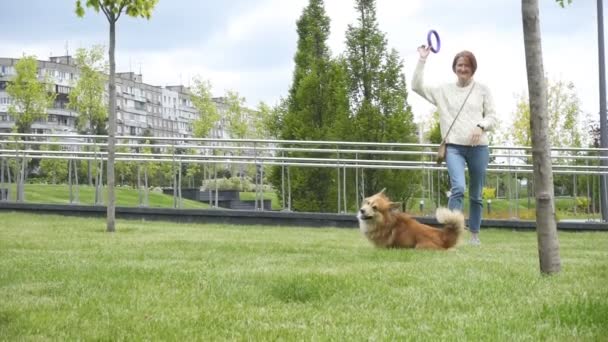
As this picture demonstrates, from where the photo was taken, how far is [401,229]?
27.8ft

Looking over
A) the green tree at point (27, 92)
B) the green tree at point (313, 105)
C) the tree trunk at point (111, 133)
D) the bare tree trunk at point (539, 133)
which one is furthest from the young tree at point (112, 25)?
the green tree at point (27, 92)

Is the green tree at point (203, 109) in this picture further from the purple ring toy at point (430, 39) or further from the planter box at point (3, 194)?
the purple ring toy at point (430, 39)

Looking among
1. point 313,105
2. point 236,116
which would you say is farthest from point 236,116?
point 313,105

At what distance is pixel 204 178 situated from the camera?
56.8 feet

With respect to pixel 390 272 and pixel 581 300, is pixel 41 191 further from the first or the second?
pixel 581 300

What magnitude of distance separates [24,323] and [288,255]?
3757mm

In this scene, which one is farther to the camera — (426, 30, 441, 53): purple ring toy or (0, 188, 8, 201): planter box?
(0, 188, 8, 201): planter box

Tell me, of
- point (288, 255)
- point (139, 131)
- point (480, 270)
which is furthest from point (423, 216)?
point (139, 131)

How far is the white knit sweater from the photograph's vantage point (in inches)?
355

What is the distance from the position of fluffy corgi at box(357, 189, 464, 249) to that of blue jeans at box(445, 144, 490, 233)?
0.49 meters

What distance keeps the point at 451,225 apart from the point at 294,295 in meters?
3.70

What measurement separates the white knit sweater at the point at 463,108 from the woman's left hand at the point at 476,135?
0.07 m

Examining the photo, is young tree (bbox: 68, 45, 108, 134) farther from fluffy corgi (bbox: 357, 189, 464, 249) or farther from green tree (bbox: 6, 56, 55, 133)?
fluffy corgi (bbox: 357, 189, 464, 249)

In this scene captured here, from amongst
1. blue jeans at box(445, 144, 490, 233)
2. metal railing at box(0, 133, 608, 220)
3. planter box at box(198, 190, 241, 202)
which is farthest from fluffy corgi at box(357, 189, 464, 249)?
planter box at box(198, 190, 241, 202)
